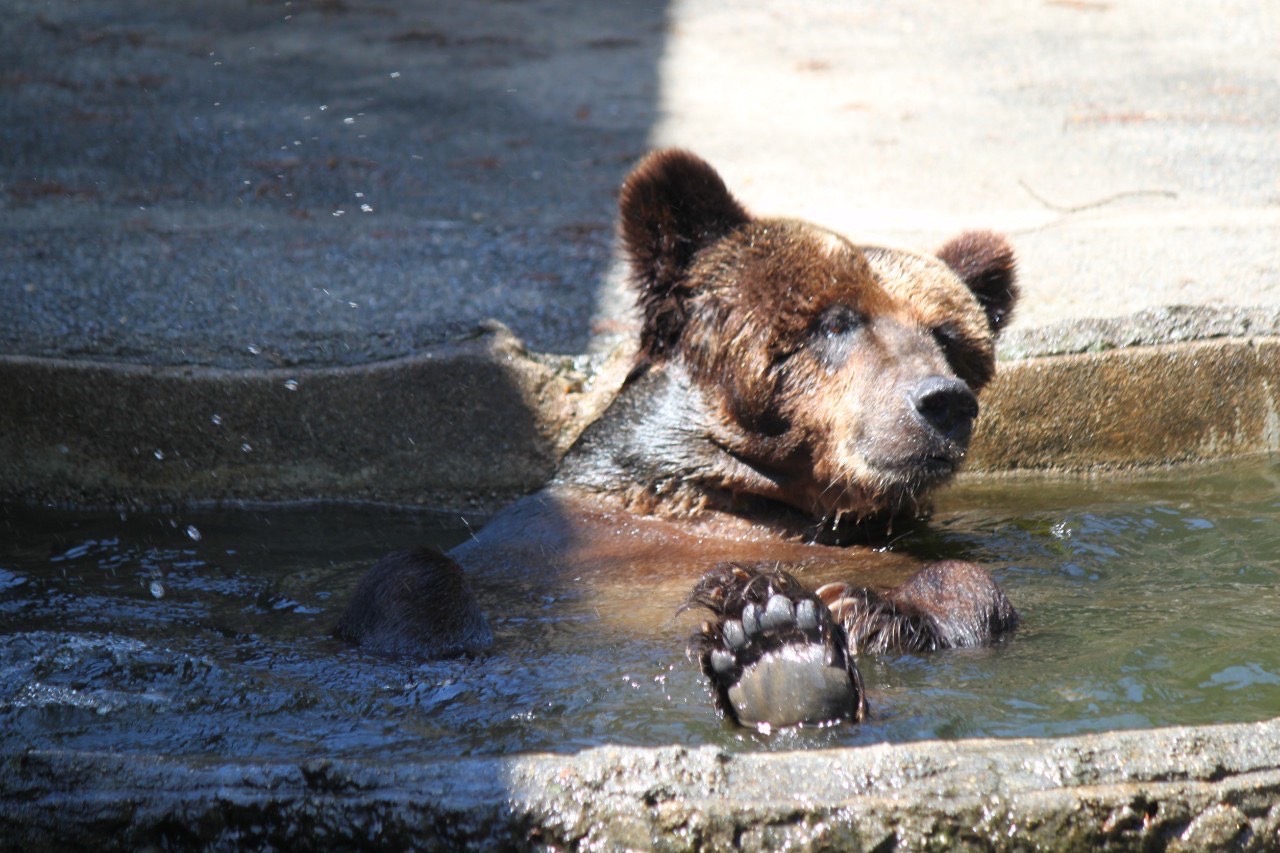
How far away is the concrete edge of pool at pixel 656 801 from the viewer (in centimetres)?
215

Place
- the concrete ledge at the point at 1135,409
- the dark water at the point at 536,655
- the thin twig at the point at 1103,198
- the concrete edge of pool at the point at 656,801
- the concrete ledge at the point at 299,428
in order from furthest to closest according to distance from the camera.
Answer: the thin twig at the point at 1103,198
the concrete ledge at the point at 1135,409
the concrete ledge at the point at 299,428
the dark water at the point at 536,655
the concrete edge of pool at the point at 656,801

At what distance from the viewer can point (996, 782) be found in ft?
7.18

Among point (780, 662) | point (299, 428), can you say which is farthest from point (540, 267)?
point (780, 662)

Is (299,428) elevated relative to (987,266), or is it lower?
lower

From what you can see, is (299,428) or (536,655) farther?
(299,428)

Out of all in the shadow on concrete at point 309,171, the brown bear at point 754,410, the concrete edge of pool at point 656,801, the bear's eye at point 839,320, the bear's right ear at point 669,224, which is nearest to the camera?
the concrete edge of pool at point 656,801

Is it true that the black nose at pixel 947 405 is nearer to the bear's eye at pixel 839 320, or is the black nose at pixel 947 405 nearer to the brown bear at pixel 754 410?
the brown bear at pixel 754 410

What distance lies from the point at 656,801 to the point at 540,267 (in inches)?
163

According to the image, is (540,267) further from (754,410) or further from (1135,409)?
(1135,409)

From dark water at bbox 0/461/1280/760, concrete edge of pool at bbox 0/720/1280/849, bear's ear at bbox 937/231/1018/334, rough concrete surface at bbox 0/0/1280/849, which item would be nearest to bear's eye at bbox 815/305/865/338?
bear's ear at bbox 937/231/1018/334

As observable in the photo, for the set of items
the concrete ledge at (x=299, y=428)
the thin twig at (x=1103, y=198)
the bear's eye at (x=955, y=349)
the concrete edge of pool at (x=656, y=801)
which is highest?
the concrete edge of pool at (x=656, y=801)

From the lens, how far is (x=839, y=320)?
407 centimetres

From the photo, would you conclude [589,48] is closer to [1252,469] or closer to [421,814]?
[1252,469]

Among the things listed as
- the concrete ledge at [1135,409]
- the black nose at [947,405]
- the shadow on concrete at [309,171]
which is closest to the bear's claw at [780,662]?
the black nose at [947,405]
